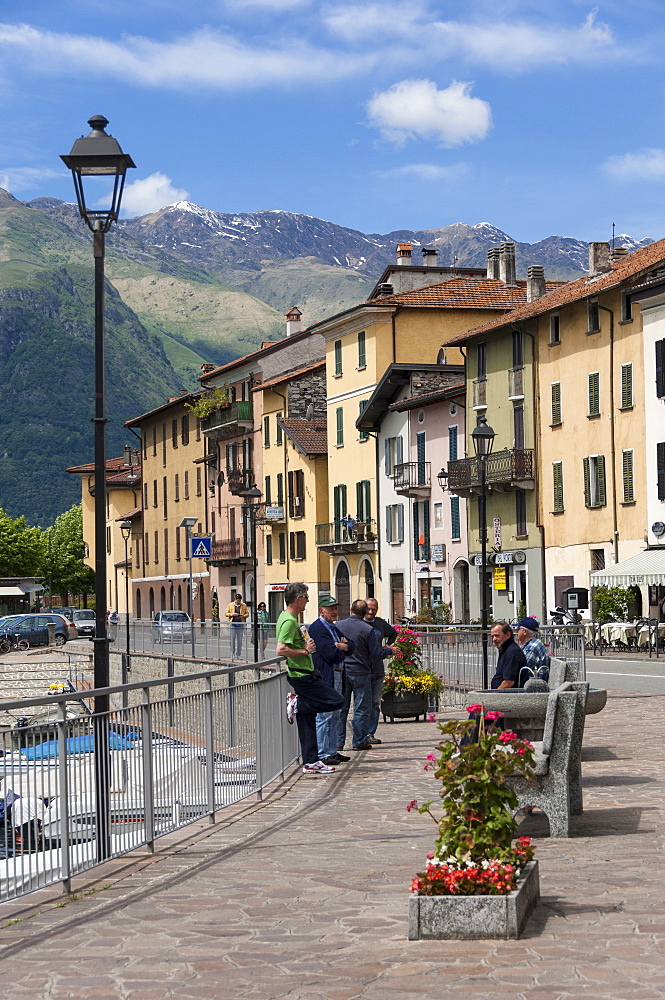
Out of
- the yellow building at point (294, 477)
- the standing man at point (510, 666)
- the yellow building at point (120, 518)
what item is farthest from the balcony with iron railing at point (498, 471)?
the yellow building at point (120, 518)

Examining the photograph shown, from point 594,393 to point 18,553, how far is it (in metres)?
83.3

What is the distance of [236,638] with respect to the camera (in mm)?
44500

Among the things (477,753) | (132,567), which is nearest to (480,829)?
(477,753)

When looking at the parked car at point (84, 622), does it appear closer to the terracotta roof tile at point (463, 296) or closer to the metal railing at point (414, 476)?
the metal railing at point (414, 476)

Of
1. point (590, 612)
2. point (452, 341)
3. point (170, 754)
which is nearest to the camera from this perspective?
point (170, 754)

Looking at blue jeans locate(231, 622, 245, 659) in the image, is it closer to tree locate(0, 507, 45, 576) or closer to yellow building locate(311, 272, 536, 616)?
yellow building locate(311, 272, 536, 616)

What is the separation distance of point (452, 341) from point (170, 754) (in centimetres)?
5226

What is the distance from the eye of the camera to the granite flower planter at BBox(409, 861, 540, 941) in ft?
23.1

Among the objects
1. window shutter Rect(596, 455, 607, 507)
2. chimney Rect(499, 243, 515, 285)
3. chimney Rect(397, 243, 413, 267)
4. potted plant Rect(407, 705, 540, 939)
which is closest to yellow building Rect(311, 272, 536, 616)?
chimney Rect(499, 243, 515, 285)

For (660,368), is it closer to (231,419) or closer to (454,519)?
(454,519)

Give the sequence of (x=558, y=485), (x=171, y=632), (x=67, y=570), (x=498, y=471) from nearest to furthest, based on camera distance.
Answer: (x=171, y=632) < (x=558, y=485) < (x=498, y=471) < (x=67, y=570)

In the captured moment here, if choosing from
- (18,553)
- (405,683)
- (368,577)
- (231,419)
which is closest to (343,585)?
(368,577)

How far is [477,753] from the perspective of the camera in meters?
7.59

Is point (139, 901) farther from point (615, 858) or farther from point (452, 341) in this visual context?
point (452, 341)
